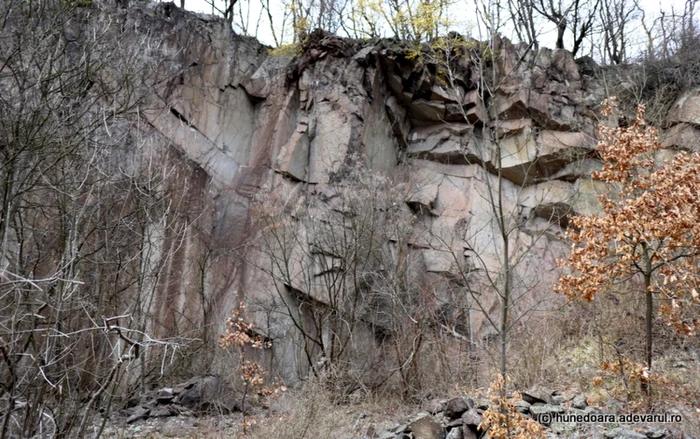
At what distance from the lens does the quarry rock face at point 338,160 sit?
10961mm

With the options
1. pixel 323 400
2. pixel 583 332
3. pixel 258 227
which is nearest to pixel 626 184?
pixel 583 332

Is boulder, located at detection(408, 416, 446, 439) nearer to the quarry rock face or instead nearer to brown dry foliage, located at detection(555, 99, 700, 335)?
brown dry foliage, located at detection(555, 99, 700, 335)

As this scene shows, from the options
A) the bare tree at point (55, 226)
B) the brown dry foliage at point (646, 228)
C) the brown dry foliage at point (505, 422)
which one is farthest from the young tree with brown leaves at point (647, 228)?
the bare tree at point (55, 226)

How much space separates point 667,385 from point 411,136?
942cm

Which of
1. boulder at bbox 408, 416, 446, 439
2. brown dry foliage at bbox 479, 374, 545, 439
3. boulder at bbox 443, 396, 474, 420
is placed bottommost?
boulder at bbox 408, 416, 446, 439

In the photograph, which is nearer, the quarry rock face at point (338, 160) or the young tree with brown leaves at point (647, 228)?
the young tree with brown leaves at point (647, 228)

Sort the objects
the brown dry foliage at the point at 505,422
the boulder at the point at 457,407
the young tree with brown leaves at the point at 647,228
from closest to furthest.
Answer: the brown dry foliage at the point at 505,422 → the young tree with brown leaves at the point at 647,228 → the boulder at the point at 457,407

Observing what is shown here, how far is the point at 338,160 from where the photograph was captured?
39.8ft

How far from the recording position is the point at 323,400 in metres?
6.63

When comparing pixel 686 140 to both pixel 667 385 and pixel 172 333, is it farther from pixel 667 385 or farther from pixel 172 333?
pixel 172 333

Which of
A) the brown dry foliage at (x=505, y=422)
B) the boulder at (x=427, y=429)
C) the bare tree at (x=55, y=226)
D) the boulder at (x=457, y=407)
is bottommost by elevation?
the boulder at (x=427, y=429)

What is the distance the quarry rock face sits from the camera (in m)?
11.0

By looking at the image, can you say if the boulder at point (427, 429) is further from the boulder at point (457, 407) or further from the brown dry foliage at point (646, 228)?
the brown dry foliage at point (646, 228)

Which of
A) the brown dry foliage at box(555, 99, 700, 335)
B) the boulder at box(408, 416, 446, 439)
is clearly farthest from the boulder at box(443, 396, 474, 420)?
the brown dry foliage at box(555, 99, 700, 335)
